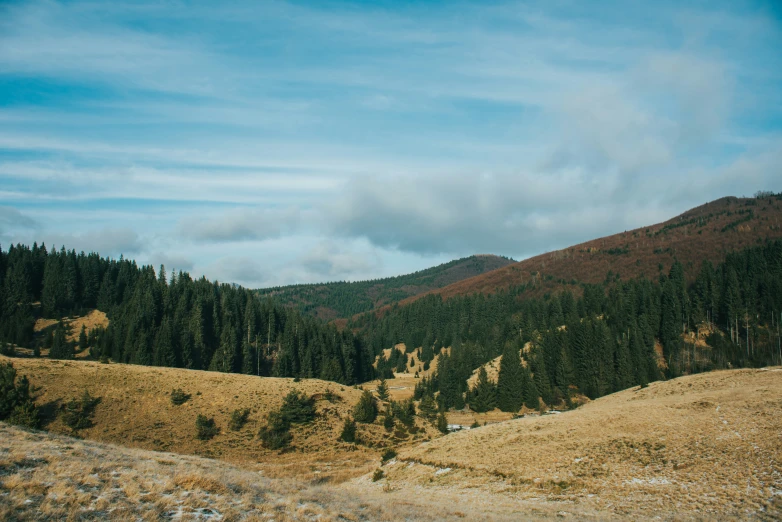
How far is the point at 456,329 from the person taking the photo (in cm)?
17362

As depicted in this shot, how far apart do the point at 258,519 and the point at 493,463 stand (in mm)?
25637

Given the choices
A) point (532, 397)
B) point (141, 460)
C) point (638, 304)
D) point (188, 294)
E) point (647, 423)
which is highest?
point (188, 294)

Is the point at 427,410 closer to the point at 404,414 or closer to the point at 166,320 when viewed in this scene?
the point at 404,414

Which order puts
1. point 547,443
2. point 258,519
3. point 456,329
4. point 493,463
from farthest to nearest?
1. point 456,329
2. point 547,443
3. point 493,463
4. point 258,519

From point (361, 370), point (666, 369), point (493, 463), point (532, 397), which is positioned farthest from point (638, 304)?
point (493, 463)

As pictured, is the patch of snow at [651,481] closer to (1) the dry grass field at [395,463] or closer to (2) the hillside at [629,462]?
(2) the hillside at [629,462]

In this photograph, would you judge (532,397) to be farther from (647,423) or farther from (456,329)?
(456,329)

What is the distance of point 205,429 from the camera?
5197cm

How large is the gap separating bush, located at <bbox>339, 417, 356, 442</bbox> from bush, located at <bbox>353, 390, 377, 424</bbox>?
11.1ft

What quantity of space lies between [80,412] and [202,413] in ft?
45.2

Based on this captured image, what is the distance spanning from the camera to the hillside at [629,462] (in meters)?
22.7

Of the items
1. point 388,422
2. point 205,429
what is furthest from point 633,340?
point 205,429

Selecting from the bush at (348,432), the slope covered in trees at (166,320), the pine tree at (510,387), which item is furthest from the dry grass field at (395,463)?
the slope covered in trees at (166,320)

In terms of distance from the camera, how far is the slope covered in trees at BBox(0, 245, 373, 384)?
10188cm
